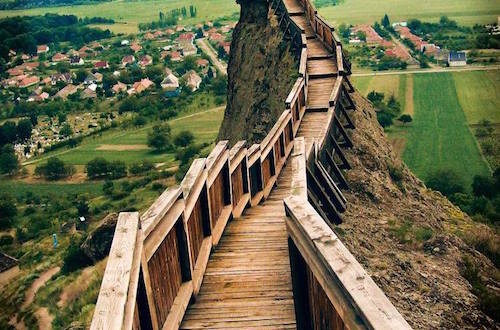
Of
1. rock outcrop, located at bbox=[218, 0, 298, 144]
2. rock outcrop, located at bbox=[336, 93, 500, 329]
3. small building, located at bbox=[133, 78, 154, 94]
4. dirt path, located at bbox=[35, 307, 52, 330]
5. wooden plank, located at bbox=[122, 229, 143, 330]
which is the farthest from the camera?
small building, located at bbox=[133, 78, 154, 94]

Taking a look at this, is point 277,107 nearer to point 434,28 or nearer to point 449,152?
point 449,152

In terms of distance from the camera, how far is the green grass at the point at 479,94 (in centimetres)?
6343

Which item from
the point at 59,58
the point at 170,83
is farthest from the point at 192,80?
the point at 59,58

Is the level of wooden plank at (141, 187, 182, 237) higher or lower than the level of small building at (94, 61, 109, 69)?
higher

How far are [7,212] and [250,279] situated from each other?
56.5m

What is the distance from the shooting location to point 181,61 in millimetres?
127625

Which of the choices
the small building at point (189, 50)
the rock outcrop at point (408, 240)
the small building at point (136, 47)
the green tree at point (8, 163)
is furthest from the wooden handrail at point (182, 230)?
the small building at point (136, 47)

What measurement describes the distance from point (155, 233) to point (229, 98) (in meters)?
22.5

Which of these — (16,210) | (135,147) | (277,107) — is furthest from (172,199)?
(135,147)

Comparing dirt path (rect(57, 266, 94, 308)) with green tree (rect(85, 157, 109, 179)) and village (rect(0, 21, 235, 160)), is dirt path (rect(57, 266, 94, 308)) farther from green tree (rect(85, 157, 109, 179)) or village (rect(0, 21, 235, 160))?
village (rect(0, 21, 235, 160))

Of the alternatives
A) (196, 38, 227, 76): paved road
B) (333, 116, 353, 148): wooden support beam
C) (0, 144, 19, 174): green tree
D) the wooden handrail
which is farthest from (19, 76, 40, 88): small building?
the wooden handrail

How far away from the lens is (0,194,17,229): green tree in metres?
55.7

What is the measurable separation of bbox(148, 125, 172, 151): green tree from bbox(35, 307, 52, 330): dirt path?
53684 mm

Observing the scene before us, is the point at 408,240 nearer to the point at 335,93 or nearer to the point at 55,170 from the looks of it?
the point at 335,93
